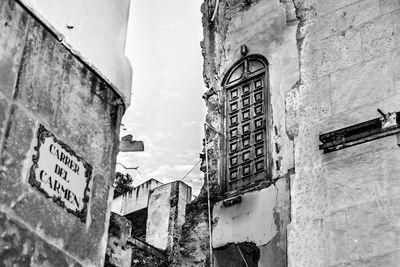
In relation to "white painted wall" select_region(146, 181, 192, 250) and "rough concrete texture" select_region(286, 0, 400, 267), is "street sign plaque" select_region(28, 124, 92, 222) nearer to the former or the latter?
"rough concrete texture" select_region(286, 0, 400, 267)

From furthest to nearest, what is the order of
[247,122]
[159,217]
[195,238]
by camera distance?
[159,217], [195,238], [247,122]

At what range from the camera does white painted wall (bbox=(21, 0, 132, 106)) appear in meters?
7.07

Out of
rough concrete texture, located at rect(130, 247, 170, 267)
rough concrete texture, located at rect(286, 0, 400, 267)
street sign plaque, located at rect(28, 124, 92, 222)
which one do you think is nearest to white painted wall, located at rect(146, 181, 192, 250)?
rough concrete texture, located at rect(130, 247, 170, 267)

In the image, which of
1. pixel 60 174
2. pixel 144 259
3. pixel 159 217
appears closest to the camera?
pixel 60 174

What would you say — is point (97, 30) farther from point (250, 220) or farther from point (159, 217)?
point (159, 217)

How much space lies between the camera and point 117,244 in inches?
313

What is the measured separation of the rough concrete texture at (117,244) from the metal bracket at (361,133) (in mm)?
2432

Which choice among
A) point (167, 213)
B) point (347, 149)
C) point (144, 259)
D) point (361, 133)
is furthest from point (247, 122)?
point (167, 213)

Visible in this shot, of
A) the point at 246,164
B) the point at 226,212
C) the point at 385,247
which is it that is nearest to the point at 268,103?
the point at 246,164

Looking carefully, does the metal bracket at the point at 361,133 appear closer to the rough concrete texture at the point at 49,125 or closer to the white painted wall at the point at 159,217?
the rough concrete texture at the point at 49,125

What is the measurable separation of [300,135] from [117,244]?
2.56 metres

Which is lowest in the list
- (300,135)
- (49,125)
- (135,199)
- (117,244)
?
(117,244)

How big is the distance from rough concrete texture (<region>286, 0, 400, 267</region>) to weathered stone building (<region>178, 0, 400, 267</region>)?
0.04 ft

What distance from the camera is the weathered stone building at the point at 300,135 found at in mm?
7852
